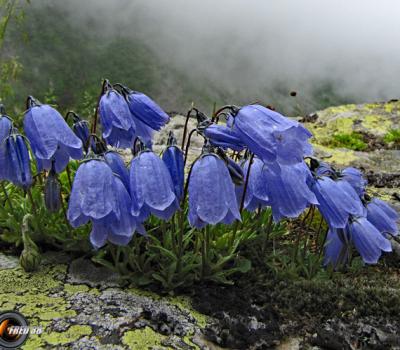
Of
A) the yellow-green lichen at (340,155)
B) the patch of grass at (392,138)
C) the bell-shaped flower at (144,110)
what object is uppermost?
the patch of grass at (392,138)

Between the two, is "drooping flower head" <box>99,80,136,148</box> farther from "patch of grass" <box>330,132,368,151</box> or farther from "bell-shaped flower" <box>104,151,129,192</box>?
"patch of grass" <box>330,132,368,151</box>

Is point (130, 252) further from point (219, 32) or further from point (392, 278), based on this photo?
point (219, 32)

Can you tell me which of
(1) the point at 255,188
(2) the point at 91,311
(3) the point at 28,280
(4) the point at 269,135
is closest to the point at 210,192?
(4) the point at 269,135

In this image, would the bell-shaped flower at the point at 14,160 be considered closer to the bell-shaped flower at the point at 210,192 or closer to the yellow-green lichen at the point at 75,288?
the yellow-green lichen at the point at 75,288

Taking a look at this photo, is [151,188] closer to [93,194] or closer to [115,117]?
[93,194]

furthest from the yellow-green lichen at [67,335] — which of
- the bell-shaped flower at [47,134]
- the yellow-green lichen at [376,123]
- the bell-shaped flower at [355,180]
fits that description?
the yellow-green lichen at [376,123]

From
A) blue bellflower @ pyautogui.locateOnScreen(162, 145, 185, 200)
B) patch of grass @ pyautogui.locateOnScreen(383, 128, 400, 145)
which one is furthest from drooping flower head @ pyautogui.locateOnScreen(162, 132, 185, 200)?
patch of grass @ pyautogui.locateOnScreen(383, 128, 400, 145)

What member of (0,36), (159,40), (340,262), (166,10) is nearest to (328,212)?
(340,262)

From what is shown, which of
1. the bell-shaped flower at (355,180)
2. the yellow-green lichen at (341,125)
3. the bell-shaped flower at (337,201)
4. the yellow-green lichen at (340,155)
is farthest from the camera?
the yellow-green lichen at (341,125)

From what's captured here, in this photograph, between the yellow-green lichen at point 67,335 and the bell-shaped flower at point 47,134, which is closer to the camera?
the yellow-green lichen at point 67,335
